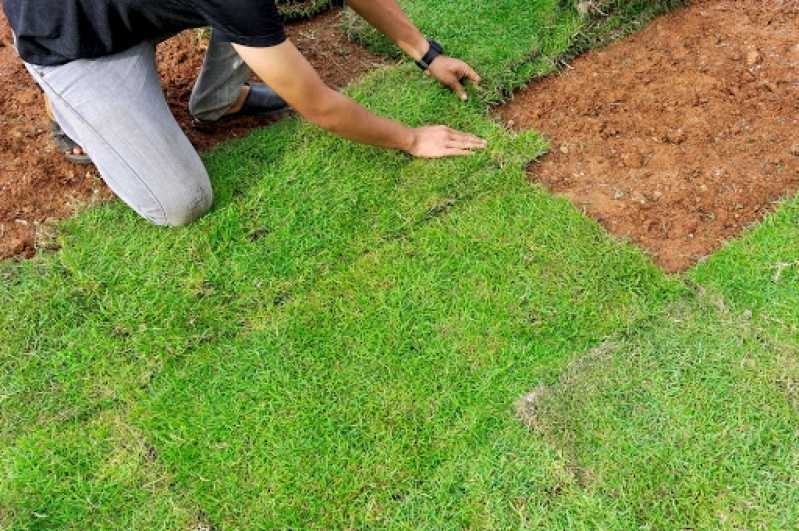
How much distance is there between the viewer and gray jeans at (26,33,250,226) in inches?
106

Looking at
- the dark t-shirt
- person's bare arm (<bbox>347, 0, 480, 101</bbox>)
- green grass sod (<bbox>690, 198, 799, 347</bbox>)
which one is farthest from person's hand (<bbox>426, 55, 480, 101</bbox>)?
green grass sod (<bbox>690, 198, 799, 347</bbox>)

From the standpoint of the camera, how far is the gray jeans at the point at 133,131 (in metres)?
2.70

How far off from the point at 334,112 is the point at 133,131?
0.84 meters

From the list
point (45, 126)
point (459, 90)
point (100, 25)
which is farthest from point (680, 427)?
point (45, 126)

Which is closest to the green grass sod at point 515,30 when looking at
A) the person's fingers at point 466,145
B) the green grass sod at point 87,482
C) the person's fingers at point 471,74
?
the person's fingers at point 471,74

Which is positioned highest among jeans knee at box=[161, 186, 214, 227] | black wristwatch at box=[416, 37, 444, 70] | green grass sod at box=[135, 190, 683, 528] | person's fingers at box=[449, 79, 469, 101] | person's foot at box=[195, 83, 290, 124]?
black wristwatch at box=[416, 37, 444, 70]

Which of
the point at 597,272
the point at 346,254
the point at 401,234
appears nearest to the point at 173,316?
the point at 346,254

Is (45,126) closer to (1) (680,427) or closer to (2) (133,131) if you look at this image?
(2) (133,131)

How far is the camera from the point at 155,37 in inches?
113

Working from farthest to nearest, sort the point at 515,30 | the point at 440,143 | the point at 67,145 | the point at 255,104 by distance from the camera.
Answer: the point at 515,30 < the point at 255,104 < the point at 67,145 < the point at 440,143

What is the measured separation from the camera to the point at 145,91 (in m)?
2.80

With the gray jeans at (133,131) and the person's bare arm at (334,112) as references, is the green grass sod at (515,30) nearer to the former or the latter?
the person's bare arm at (334,112)

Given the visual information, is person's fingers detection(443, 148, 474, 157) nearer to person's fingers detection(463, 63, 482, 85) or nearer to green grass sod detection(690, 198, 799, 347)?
person's fingers detection(463, 63, 482, 85)

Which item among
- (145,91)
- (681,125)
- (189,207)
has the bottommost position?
(189,207)
